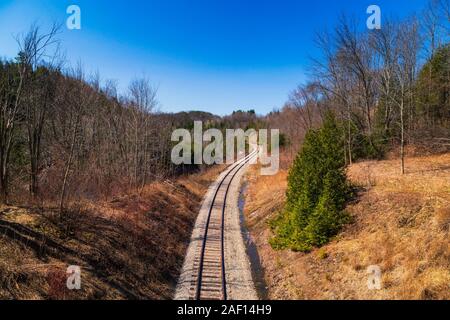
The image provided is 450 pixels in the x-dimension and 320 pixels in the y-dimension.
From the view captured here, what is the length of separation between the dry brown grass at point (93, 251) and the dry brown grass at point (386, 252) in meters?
4.93

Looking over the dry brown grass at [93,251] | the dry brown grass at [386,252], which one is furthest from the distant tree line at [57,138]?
the dry brown grass at [386,252]

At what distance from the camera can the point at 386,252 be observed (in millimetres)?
11383

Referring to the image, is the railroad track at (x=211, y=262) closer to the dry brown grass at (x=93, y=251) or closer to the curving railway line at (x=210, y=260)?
the curving railway line at (x=210, y=260)

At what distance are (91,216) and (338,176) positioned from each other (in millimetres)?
11841

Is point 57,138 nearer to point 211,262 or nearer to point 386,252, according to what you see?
point 211,262

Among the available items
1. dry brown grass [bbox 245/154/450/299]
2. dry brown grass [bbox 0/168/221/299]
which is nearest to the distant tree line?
dry brown grass [bbox 0/168/221/299]

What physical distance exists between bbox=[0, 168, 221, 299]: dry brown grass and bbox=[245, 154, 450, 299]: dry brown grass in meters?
4.93

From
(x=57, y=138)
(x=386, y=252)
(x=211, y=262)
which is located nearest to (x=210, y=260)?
(x=211, y=262)

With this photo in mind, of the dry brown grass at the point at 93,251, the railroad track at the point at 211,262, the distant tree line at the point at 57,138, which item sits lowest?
the railroad track at the point at 211,262

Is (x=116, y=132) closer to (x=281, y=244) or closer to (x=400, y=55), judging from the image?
(x=281, y=244)

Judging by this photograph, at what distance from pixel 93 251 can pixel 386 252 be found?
1094cm

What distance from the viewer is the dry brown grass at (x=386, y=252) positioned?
991 cm

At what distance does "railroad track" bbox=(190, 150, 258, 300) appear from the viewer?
12492 mm
